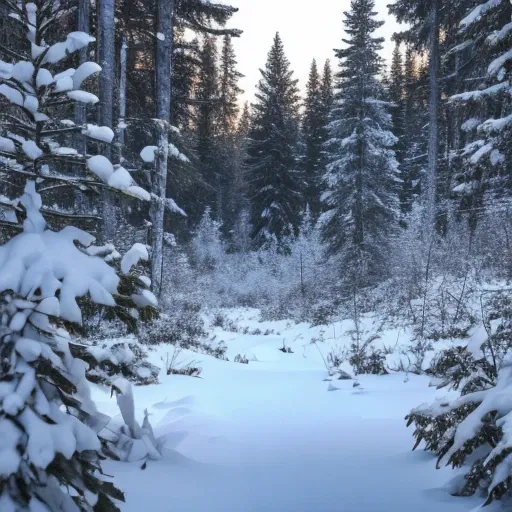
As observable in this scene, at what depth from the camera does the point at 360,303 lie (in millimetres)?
12711

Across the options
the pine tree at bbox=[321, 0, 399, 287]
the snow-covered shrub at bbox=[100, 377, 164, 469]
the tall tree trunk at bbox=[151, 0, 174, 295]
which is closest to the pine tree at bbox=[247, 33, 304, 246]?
the pine tree at bbox=[321, 0, 399, 287]

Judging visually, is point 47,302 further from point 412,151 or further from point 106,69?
point 412,151

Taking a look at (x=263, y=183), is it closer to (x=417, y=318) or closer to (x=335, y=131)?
(x=335, y=131)

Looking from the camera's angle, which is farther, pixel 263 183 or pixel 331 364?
pixel 263 183

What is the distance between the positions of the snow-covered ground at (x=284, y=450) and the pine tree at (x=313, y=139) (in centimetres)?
2522

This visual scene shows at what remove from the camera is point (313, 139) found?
31812 millimetres

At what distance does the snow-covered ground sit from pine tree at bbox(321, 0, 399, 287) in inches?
509

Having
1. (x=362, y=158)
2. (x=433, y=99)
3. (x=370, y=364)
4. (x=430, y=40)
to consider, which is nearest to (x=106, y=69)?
(x=370, y=364)

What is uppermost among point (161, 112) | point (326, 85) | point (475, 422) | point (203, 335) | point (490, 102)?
point (326, 85)

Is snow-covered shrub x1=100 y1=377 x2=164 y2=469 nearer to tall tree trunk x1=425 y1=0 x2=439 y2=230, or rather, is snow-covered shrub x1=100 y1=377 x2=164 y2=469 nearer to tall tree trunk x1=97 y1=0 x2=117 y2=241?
tall tree trunk x1=97 y1=0 x2=117 y2=241

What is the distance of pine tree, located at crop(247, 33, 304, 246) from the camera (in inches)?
1002

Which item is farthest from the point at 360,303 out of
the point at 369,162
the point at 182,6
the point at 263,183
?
the point at 263,183

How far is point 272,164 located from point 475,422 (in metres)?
24.5

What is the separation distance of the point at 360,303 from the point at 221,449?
1045cm
